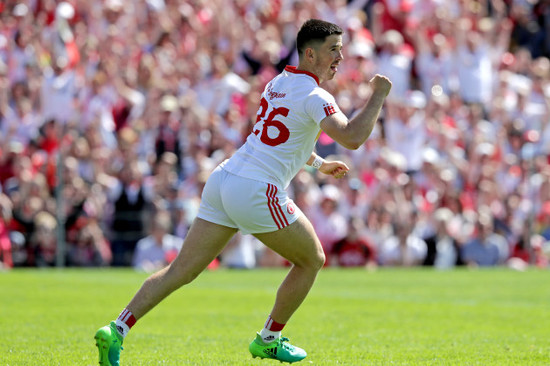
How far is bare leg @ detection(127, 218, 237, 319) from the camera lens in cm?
679

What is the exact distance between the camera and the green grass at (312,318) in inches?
303

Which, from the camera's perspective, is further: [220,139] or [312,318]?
[220,139]

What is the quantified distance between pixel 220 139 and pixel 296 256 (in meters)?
11.2

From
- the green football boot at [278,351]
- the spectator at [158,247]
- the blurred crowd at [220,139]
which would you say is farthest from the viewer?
the blurred crowd at [220,139]

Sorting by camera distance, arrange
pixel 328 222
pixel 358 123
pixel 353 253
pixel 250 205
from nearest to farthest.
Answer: pixel 358 123
pixel 250 205
pixel 328 222
pixel 353 253

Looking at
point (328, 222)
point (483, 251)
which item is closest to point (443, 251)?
point (483, 251)

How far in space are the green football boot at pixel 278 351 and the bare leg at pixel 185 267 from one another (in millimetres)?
821

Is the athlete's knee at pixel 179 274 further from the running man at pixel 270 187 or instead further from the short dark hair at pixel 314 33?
the short dark hair at pixel 314 33

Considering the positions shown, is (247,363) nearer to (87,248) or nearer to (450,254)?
(87,248)

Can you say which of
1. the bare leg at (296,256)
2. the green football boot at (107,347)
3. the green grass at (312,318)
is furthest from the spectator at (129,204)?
the green football boot at (107,347)

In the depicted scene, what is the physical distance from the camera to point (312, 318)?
34.7 feet

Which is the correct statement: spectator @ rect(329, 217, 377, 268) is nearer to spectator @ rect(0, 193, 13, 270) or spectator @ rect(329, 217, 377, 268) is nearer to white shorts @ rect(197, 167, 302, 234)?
spectator @ rect(0, 193, 13, 270)

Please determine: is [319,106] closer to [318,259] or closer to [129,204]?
[318,259]

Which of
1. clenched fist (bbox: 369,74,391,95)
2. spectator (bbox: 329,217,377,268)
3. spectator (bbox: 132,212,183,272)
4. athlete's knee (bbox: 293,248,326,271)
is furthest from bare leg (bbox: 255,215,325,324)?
spectator (bbox: 329,217,377,268)
